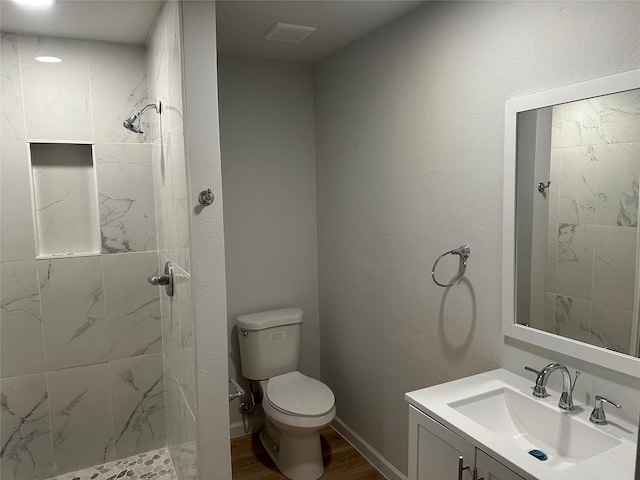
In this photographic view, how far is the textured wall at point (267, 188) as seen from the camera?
295 cm

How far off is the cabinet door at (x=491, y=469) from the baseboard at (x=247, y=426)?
204 cm

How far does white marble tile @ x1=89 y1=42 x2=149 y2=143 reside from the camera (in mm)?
2438

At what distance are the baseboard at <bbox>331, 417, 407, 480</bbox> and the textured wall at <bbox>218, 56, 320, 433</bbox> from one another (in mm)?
568

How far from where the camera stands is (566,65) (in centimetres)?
156

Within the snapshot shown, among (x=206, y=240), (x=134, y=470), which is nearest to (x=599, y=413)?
(x=206, y=240)

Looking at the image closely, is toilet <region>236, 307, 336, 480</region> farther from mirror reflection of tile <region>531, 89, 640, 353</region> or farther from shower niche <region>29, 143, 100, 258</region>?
mirror reflection of tile <region>531, 89, 640, 353</region>

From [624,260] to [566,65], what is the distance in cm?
66

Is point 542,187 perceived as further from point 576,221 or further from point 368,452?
point 368,452

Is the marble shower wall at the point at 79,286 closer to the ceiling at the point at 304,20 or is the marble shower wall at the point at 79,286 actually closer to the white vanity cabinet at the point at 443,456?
the ceiling at the point at 304,20

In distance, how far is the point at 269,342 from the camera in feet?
9.55

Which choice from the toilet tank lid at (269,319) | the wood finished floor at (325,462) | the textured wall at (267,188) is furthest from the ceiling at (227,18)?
the wood finished floor at (325,462)

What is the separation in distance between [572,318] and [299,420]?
1487 millimetres

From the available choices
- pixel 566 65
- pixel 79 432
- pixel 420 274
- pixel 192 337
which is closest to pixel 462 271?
pixel 420 274

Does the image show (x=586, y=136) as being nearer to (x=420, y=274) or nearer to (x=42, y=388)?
(x=420, y=274)
